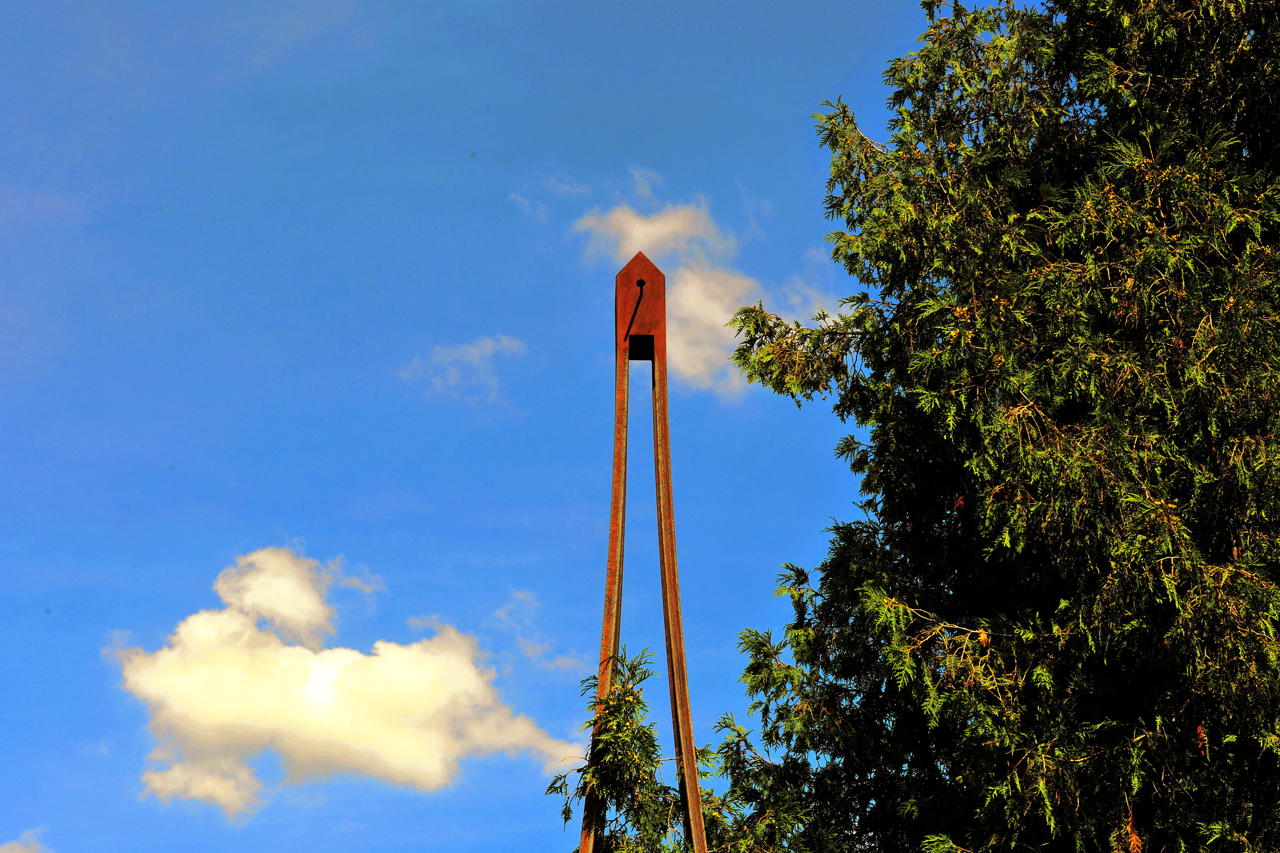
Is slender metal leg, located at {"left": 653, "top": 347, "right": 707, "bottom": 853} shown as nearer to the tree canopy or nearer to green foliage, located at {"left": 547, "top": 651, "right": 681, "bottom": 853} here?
green foliage, located at {"left": 547, "top": 651, "right": 681, "bottom": 853}

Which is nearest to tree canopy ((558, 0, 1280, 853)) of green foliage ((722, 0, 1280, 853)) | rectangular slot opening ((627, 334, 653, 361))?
green foliage ((722, 0, 1280, 853))

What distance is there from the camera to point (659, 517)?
629cm

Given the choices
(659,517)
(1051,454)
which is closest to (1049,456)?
(1051,454)

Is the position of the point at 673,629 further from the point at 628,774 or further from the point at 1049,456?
the point at 1049,456

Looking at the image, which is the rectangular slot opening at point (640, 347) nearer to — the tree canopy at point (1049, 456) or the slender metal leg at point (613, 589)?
the slender metal leg at point (613, 589)

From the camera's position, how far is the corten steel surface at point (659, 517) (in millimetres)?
6012

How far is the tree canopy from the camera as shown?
729cm

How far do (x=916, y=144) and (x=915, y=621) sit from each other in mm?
4212

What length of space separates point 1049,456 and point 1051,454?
0.07ft

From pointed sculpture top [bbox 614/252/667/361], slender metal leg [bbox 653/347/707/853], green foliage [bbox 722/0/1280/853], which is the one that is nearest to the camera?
slender metal leg [bbox 653/347/707/853]

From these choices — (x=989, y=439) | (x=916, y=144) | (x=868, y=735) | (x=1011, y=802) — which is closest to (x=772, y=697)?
(x=868, y=735)

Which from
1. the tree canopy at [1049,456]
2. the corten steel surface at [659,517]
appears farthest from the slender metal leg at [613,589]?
the tree canopy at [1049,456]

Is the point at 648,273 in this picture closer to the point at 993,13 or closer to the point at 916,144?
the point at 916,144

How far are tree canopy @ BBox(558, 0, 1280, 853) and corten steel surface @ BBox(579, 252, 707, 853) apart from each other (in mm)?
2341
